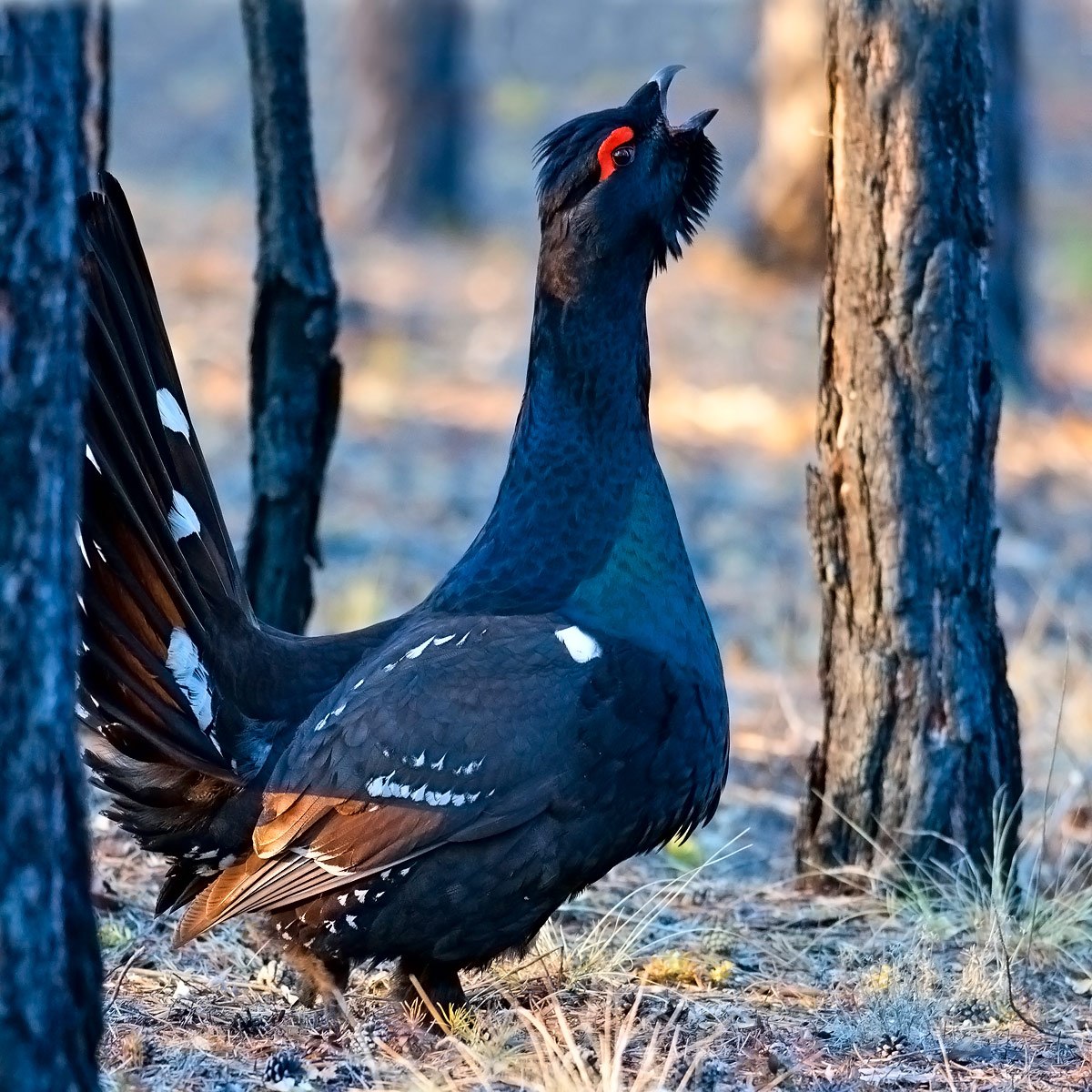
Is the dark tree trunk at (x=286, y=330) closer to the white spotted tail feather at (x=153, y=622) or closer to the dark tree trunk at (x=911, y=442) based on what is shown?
the white spotted tail feather at (x=153, y=622)

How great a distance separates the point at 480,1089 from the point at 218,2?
34476 mm

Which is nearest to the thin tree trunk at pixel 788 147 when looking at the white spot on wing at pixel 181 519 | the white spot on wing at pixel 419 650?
the white spot on wing at pixel 181 519

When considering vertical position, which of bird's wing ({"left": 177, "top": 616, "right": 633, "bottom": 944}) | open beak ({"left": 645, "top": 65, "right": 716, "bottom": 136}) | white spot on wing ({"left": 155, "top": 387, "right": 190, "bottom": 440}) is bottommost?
bird's wing ({"left": 177, "top": 616, "right": 633, "bottom": 944})

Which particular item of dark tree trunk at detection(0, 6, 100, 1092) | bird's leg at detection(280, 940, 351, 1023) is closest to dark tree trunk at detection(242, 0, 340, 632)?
bird's leg at detection(280, 940, 351, 1023)

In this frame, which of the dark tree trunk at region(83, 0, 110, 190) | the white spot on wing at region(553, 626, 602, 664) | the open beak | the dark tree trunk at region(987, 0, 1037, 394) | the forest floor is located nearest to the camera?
the forest floor

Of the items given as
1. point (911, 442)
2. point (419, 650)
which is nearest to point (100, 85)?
point (419, 650)

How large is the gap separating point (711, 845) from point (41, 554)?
3787 mm

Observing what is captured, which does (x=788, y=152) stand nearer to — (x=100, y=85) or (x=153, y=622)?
(x=100, y=85)

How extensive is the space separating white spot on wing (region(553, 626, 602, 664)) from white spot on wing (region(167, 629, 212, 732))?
1.00 metres

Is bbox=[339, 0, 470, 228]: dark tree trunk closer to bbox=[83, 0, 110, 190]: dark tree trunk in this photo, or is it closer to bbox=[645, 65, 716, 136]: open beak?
bbox=[83, 0, 110, 190]: dark tree trunk

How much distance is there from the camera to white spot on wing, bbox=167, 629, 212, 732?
4207 millimetres

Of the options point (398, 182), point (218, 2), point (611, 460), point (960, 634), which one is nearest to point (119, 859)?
point (611, 460)

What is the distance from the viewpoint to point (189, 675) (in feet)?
13.9

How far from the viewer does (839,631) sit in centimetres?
484
